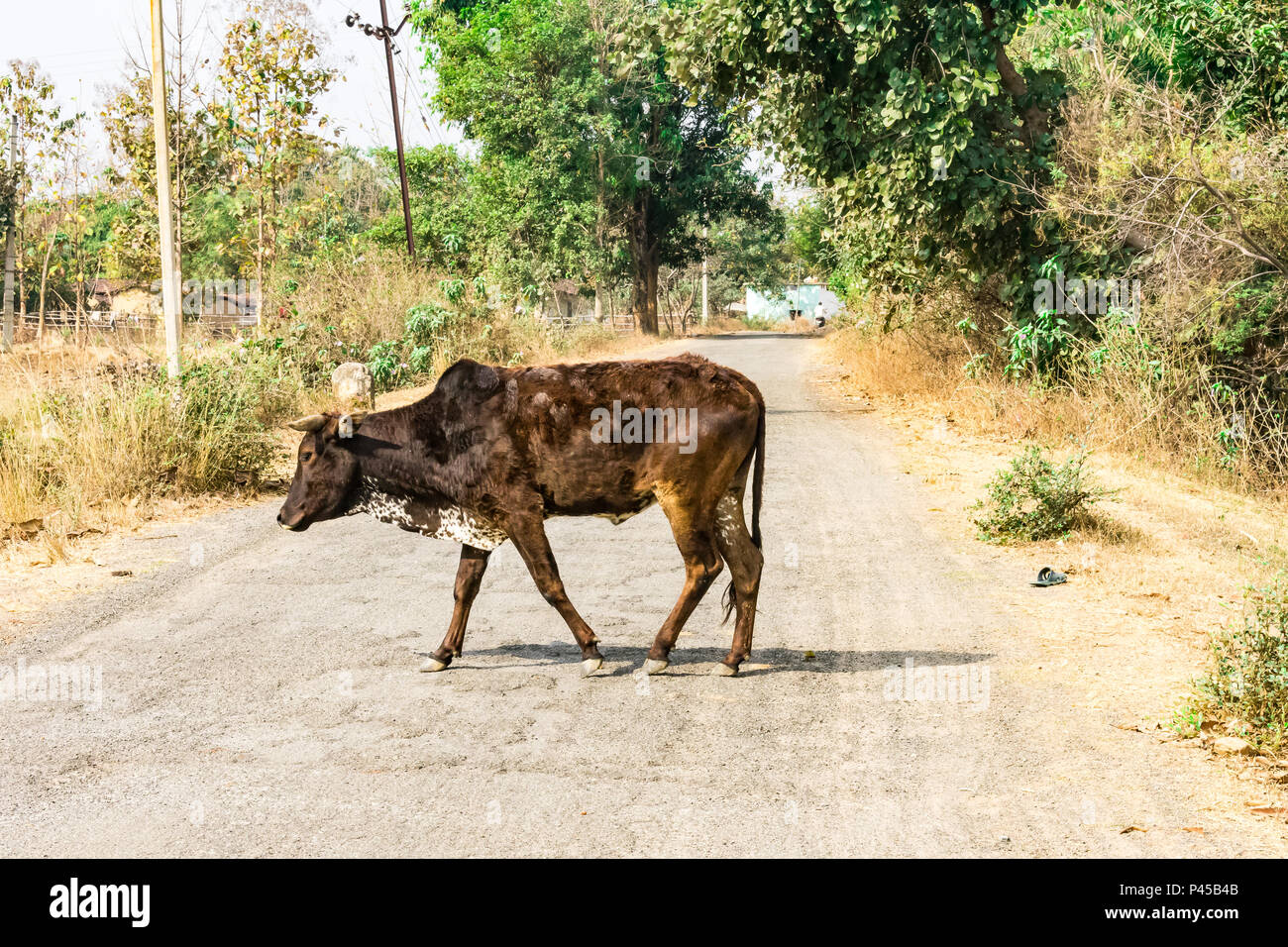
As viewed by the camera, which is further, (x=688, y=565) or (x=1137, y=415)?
(x=1137, y=415)

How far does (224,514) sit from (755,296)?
7967 centimetres

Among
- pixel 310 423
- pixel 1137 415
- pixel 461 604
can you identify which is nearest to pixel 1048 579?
pixel 461 604

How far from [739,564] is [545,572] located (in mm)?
1128

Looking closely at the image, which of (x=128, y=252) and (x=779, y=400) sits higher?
(x=128, y=252)

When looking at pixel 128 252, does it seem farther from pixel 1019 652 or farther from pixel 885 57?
pixel 1019 652

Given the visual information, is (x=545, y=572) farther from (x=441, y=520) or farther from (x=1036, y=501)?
(x=1036, y=501)

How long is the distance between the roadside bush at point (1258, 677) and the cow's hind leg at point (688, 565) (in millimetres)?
2652

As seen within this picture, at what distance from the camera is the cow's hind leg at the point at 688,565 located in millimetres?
6762

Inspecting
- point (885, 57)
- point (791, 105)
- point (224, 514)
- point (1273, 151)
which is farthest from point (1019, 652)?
point (791, 105)

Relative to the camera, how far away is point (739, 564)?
6.96 metres

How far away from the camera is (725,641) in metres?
7.60

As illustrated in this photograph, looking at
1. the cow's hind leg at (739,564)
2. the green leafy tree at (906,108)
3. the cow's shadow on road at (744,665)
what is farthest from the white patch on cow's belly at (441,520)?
the green leafy tree at (906,108)

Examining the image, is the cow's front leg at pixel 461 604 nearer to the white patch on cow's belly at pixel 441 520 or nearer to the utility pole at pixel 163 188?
the white patch on cow's belly at pixel 441 520

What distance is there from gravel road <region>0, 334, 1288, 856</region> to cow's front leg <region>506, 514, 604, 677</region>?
174 millimetres
